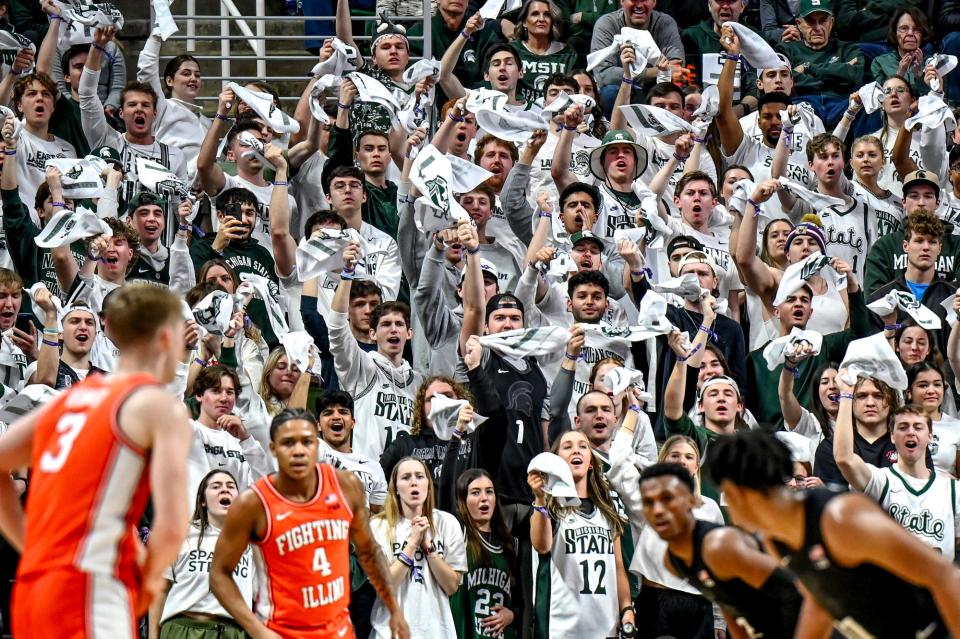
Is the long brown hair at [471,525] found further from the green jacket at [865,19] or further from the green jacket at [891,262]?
the green jacket at [865,19]

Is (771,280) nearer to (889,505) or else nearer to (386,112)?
(889,505)

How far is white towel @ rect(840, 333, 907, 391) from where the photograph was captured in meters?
9.55

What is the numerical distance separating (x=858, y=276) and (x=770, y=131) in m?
1.60

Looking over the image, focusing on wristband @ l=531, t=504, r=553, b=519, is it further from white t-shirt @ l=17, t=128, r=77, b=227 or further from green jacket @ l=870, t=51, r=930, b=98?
green jacket @ l=870, t=51, r=930, b=98

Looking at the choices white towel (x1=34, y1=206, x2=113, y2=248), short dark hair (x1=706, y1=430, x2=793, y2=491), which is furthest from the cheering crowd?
short dark hair (x1=706, y1=430, x2=793, y2=491)

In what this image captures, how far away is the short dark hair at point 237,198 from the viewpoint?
36.3 feet

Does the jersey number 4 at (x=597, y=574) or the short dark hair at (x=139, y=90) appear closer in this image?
the jersey number 4 at (x=597, y=574)

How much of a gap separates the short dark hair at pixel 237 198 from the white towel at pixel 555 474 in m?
3.26

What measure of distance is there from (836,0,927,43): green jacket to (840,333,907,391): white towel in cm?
561

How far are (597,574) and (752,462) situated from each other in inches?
168

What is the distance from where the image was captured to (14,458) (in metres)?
5.28

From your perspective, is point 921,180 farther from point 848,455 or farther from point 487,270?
point 487,270

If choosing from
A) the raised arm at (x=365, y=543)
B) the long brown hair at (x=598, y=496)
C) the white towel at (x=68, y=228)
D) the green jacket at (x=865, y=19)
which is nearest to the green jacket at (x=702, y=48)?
the green jacket at (x=865, y=19)

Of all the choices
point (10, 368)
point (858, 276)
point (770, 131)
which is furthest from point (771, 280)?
point (10, 368)
